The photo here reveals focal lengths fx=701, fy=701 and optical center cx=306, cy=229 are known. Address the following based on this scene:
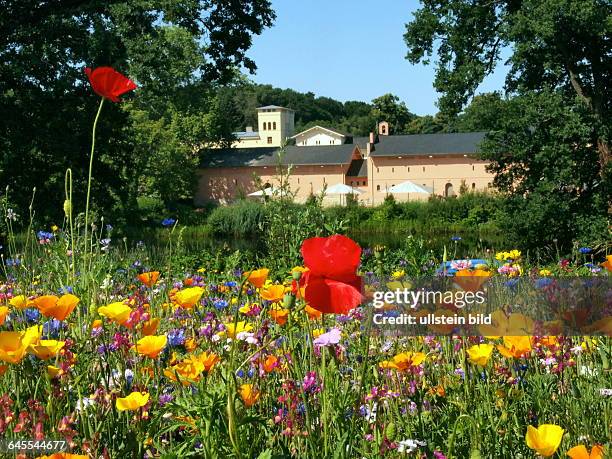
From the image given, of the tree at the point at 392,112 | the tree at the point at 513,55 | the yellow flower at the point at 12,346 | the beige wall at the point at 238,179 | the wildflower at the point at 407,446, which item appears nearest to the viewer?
the yellow flower at the point at 12,346

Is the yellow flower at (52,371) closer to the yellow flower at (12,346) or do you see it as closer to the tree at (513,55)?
the yellow flower at (12,346)

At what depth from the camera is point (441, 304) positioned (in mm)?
1725

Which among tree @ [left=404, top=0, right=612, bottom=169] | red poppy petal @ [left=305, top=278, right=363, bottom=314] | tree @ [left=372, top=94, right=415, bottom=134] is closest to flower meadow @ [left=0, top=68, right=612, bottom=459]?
red poppy petal @ [left=305, top=278, right=363, bottom=314]

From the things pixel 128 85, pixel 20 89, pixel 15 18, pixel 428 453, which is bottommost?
pixel 428 453

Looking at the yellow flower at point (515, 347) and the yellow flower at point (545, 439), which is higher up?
the yellow flower at point (515, 347)

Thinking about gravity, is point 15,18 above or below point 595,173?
above

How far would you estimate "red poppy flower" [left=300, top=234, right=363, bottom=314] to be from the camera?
121 centimetres

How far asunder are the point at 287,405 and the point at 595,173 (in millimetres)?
16678

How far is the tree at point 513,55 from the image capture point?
52.0ft

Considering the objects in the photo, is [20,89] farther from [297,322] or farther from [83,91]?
[297,322]

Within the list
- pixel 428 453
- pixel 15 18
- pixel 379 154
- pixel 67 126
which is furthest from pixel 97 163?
pixel 379 154

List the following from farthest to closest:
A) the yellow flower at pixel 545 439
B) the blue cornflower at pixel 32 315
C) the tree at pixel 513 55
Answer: the tree at pixel 513 55 → the blue cornflower at pixel 32 315 → the yellow flower at pixel 545 439

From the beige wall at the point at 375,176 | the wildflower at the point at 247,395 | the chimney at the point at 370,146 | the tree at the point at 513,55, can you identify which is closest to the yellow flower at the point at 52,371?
the wildflower at the point at 247,395

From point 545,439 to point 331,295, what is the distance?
412mm
